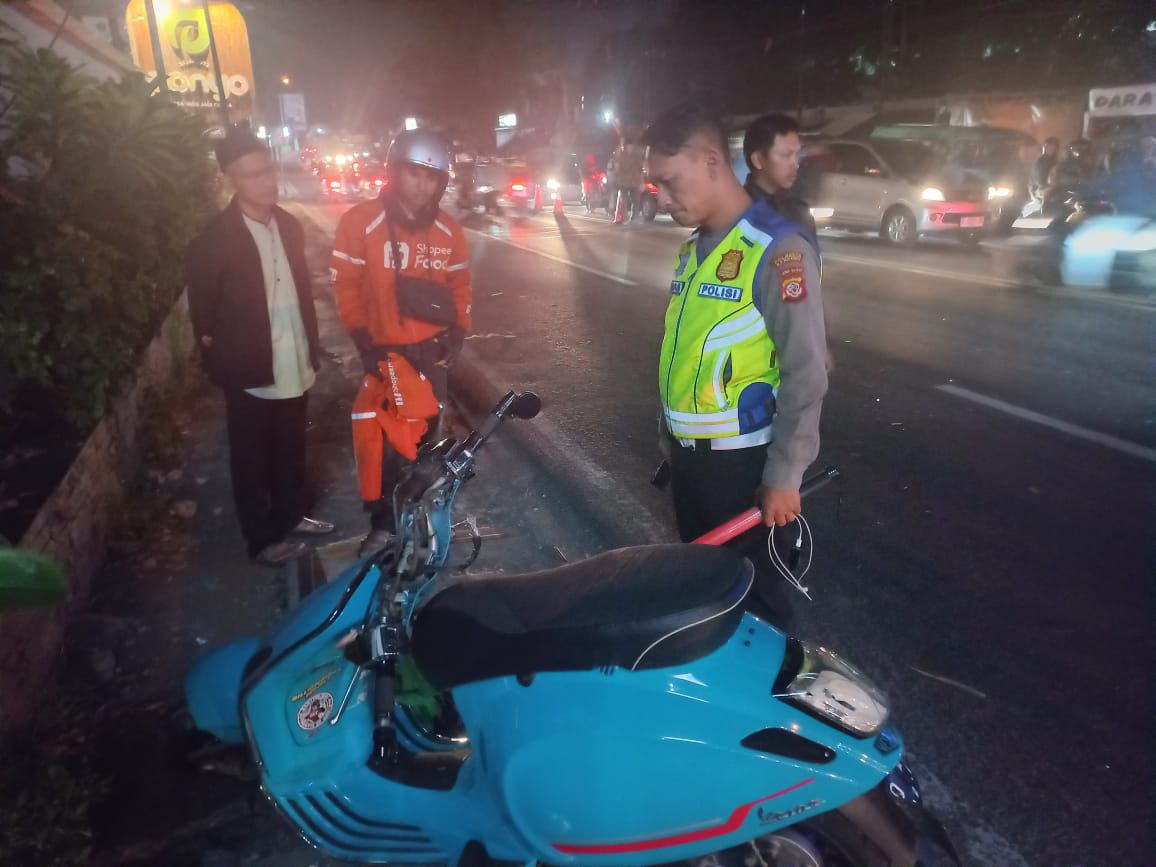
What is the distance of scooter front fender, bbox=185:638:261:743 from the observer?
2.43 m

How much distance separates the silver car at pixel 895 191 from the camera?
1380 cm

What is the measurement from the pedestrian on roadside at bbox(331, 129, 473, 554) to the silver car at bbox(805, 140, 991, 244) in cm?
1212

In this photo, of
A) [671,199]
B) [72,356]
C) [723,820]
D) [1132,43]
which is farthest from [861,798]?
[1132,43]

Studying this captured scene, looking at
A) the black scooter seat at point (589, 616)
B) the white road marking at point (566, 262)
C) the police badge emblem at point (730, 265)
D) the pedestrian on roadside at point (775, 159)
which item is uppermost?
the pedestrian on roadside at point (775, 159)

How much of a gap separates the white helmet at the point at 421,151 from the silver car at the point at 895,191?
12196 millimetres

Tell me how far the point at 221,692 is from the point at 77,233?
299 cm

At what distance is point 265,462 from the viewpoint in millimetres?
4016

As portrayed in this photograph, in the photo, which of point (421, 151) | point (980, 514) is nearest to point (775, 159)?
point (421, 151)

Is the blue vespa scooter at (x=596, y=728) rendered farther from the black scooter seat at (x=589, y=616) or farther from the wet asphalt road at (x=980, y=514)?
the wet asphalt road at (x=980, y=514)

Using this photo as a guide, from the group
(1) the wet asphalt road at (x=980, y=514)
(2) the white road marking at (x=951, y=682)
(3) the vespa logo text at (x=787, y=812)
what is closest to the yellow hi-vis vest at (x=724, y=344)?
(3) the vespa logo text at (x=787, y=812)

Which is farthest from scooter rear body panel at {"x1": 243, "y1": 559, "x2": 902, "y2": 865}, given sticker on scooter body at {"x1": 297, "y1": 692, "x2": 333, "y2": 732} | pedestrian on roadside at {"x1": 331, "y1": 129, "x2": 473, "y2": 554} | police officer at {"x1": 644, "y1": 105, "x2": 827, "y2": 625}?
pedestrian on roadside at {"x1": 331, "y1": 129, "x2": 473, "y2": 554}

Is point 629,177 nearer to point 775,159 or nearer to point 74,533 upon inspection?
point 775,159

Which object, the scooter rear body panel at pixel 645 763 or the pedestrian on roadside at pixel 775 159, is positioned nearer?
the scooter rear body panel at pixel 645 763

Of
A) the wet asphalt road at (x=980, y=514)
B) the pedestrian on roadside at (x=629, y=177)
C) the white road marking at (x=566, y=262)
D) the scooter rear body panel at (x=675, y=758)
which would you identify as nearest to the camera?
the scooter rear body panel at (x=675, y=758)
